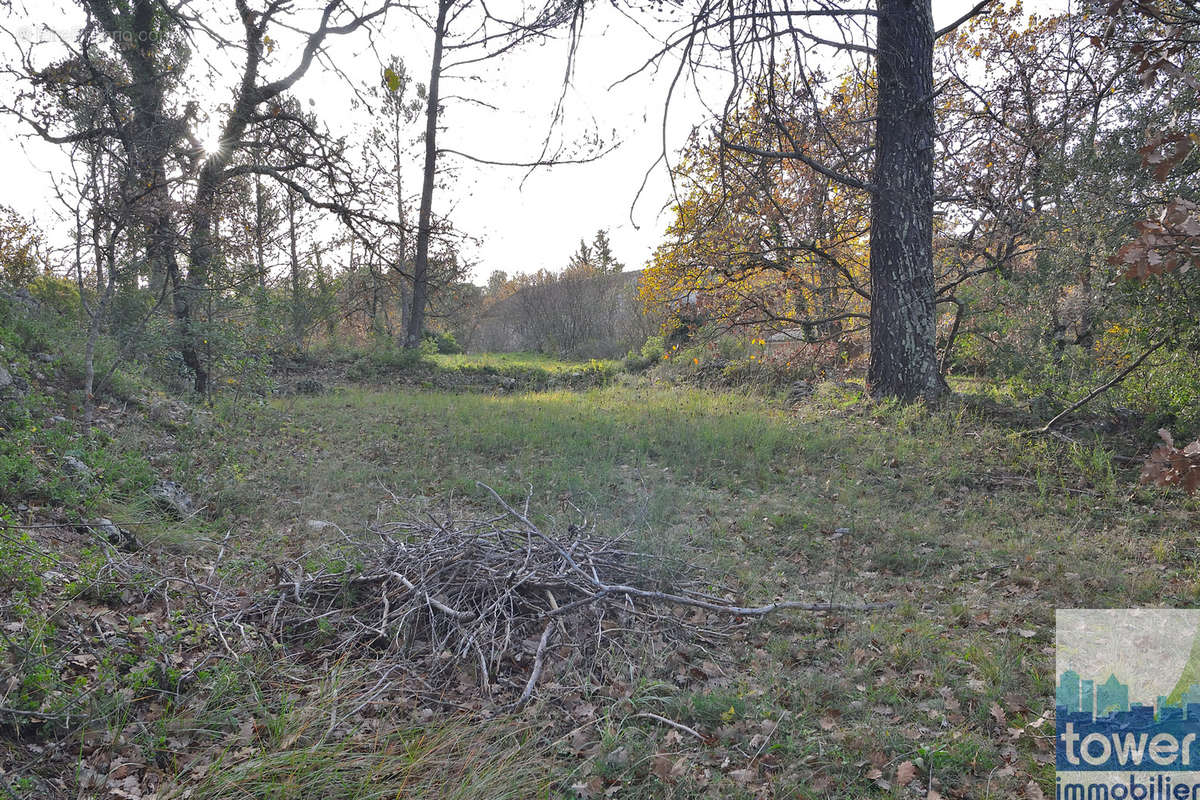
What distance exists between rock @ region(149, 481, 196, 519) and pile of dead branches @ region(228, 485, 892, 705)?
1903mm

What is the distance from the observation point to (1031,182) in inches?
333

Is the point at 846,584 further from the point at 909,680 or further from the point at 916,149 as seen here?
the point at 916,149

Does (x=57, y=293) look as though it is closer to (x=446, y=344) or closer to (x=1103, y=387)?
(x=446, y=344)

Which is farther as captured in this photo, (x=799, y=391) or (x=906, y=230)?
(x=799, y=391)

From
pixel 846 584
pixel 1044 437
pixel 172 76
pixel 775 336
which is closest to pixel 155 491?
pixel 172 76

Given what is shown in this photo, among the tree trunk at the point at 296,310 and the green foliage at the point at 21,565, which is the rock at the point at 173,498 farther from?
the tree trunk at the point at 296,310

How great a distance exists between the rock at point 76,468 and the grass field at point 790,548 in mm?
1028

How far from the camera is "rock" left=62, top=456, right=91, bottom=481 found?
16.5ft

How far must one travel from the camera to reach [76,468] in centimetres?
514

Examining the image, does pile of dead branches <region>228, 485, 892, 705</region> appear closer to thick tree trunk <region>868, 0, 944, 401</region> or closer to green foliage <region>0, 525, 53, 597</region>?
green foliage <region>0, 525, 53, 597</region>

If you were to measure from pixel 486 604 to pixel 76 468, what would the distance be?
3.85 metres

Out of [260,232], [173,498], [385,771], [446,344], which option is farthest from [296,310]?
[385,771]

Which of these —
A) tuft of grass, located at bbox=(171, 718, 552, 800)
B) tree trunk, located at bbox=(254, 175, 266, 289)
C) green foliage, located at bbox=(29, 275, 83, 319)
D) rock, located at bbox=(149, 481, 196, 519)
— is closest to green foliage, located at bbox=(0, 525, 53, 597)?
tuft of grass, located at bbox=(171, 718, 552, 800)

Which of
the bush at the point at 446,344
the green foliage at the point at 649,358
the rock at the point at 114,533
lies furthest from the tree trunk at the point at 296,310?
the rock at the point at 114,533
